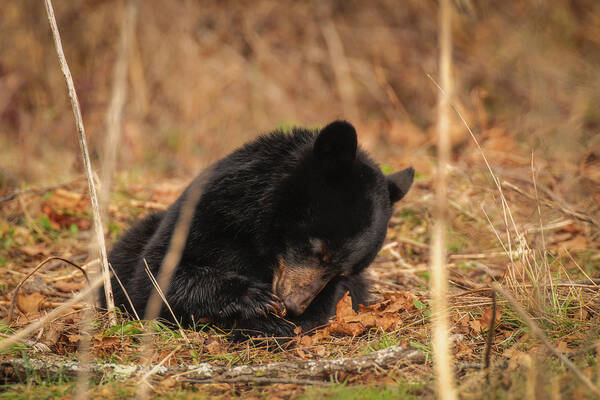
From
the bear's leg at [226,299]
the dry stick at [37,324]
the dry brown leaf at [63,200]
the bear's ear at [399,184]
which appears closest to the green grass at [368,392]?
the bear's leg at [226,299]

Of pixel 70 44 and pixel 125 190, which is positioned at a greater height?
pixel 70 44

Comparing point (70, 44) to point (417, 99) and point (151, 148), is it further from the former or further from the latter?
point (417, 99)

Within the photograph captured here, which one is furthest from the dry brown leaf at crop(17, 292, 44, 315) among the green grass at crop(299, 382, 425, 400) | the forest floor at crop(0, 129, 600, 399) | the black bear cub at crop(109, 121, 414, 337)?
the green grass at crop(299, 382, 425, 400)

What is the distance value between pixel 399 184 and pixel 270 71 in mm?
7297

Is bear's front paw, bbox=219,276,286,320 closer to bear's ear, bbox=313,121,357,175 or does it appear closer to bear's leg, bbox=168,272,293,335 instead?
bear's leg, bbox=168,272,293,335

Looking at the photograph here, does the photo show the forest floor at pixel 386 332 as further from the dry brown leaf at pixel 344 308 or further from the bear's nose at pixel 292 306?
the bear's nose at pixel 292 306

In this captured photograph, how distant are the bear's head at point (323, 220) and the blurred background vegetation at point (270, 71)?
455 centimetres

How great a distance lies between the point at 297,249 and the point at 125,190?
10.8 ft

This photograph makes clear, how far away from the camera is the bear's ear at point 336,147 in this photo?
2.80 meters

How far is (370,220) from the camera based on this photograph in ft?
9.68

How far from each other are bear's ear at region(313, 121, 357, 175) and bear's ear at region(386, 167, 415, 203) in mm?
488

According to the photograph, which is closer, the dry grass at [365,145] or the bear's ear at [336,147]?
the dry grass at [365,145]

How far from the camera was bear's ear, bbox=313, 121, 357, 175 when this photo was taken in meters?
2.80

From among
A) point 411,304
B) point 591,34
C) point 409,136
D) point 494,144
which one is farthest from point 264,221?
point 591,34
